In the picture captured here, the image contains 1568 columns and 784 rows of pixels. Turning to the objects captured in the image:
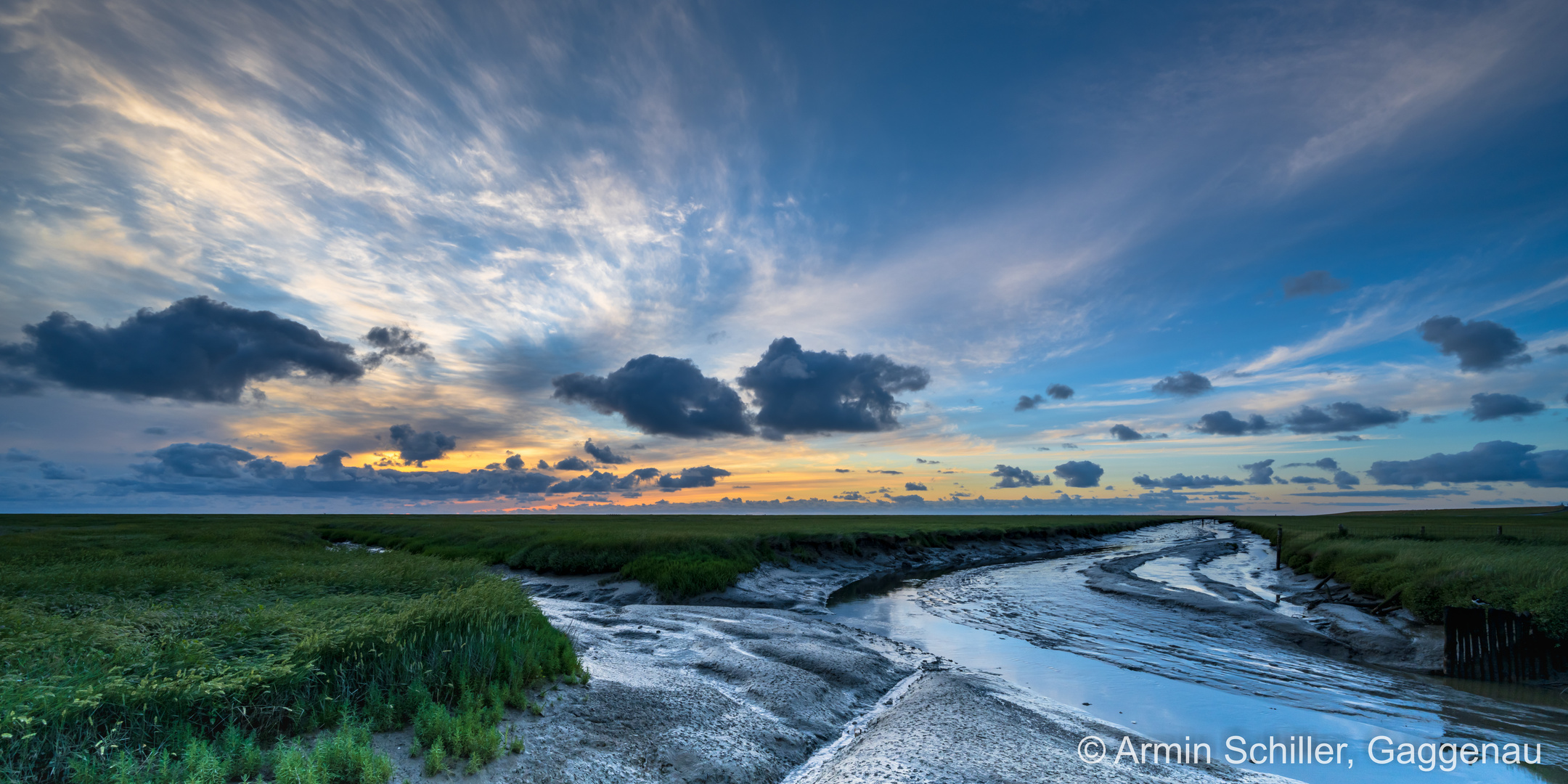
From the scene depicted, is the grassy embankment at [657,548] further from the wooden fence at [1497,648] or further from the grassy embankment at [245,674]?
the wooden fence at [1497,648]

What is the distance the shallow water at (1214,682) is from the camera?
37.6 ft

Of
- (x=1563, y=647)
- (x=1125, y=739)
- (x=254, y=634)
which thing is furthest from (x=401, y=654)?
(x=1563, y=647)

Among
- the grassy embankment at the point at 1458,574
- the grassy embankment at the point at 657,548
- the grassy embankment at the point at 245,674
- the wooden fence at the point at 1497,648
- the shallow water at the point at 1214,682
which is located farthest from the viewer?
the grassy embankment at the point at 657,548

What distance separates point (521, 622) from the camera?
1177 centimetres

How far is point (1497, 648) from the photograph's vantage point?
51.3 ft

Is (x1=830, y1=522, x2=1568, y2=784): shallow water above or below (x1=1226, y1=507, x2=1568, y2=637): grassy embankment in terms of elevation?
below

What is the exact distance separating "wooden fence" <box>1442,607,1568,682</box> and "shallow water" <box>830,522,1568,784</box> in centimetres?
63

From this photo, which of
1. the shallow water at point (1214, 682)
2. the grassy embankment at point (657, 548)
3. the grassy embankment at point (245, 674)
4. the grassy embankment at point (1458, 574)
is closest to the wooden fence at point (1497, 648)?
the grassy embankment at point (1458, 574)

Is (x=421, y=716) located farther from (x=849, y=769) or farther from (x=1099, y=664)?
(x=1099, y=664)

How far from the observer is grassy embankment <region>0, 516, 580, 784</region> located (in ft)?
20.1

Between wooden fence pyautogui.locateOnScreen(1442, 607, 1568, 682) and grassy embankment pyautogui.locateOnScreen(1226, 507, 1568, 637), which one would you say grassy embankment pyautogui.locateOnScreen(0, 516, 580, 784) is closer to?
wooden fence pyautogui.locateOnScreen(1442, 607, 1568, 682)

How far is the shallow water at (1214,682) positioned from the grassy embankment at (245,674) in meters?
10.8

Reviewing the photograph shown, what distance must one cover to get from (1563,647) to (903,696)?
17.0 meters

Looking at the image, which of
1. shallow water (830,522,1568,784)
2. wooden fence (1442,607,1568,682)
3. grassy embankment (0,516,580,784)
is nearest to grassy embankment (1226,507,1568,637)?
wooden fence (1442,607,1568,682)
